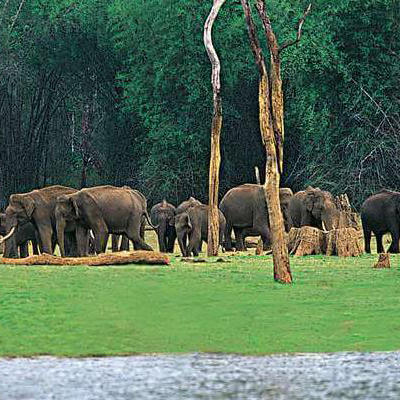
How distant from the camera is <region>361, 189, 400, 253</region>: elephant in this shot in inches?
1014

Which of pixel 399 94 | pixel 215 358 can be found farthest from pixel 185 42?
pixel 215 358

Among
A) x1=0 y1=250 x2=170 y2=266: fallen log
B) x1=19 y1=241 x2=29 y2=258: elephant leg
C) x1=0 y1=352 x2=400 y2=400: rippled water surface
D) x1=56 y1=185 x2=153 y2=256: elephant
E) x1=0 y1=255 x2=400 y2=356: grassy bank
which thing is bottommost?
x1=0 y1=352 x2=400 y2=400: rippled water surface

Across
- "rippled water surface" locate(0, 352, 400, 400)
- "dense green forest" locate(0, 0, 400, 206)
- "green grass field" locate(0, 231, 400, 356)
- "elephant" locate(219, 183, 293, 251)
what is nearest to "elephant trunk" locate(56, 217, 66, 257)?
"green grass field" locate(0, 231, 400, 356)

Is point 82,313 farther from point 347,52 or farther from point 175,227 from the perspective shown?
point 347,52

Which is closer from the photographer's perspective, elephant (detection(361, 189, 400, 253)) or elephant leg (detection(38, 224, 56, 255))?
elephant leg (detection(38, 224, 56, 255))

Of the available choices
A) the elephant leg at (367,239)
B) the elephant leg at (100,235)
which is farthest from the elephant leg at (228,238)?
the elephant leg at (100,235)

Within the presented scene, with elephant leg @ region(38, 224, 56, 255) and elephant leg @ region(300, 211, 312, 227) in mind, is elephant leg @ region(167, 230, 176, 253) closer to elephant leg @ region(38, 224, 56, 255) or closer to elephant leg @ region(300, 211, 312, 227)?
elephant leg @ region(300, 211, 312, 227)

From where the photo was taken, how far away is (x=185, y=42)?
1508 inches

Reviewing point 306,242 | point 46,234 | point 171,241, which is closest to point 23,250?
point 46,234

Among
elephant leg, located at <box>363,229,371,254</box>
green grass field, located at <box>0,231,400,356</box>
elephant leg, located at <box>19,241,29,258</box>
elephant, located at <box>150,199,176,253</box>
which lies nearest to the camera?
green grass field, located at <box>0,231,400,356</box>

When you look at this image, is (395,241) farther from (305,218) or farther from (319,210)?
(305,218)

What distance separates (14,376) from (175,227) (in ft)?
51.8

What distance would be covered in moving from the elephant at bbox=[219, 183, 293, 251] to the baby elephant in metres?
1.45

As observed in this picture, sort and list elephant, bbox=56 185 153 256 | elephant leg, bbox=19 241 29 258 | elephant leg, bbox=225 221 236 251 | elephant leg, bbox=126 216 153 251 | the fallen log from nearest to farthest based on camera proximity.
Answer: the fallen log
elephant, bbox=56 185 153 256
elephant leg, bbox=126 216 153 251
elephant leg, bbox=19 241 29 258
elephant leg, bbox=225 221 236 251
